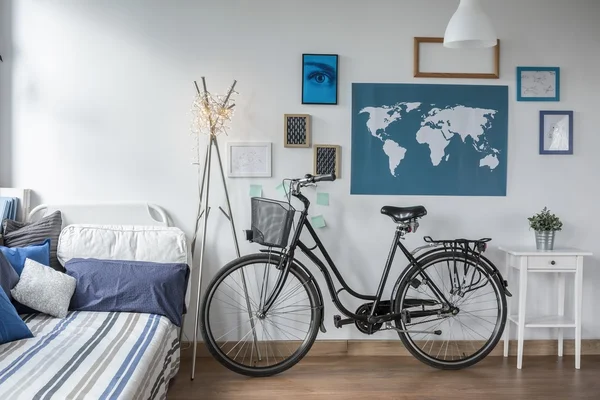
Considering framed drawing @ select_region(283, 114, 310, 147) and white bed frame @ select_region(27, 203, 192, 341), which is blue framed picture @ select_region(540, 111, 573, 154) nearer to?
framed drawing @ select_region(283, 114, 310, 147)

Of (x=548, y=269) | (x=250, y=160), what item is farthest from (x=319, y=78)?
(x=548, y=269)

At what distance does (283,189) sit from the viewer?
381cm

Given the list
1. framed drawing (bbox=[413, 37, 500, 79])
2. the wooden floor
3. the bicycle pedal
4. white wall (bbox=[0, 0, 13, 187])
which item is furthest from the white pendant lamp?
white wall (bbox=[0, 0, 13, 187])

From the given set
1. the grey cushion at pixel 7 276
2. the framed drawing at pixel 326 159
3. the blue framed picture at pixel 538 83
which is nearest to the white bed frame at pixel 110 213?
the grey cushion at pixel 7 276

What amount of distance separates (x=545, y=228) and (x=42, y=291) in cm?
286

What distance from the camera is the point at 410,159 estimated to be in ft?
12.6

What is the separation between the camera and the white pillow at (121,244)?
351cm

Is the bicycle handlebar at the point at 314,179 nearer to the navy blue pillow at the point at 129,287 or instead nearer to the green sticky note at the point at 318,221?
the green sticky note at the point at 318,221

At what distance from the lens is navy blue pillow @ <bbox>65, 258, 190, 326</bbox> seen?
126 inches

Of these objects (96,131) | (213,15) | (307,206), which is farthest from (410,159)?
(96,131)

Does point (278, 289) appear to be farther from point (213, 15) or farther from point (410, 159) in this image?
point (213, 15)

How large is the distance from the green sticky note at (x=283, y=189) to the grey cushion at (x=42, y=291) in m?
1.35

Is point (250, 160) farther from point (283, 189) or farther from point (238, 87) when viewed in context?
point (238, 87)

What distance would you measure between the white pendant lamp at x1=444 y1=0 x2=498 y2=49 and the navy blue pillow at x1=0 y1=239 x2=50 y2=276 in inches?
96.0
